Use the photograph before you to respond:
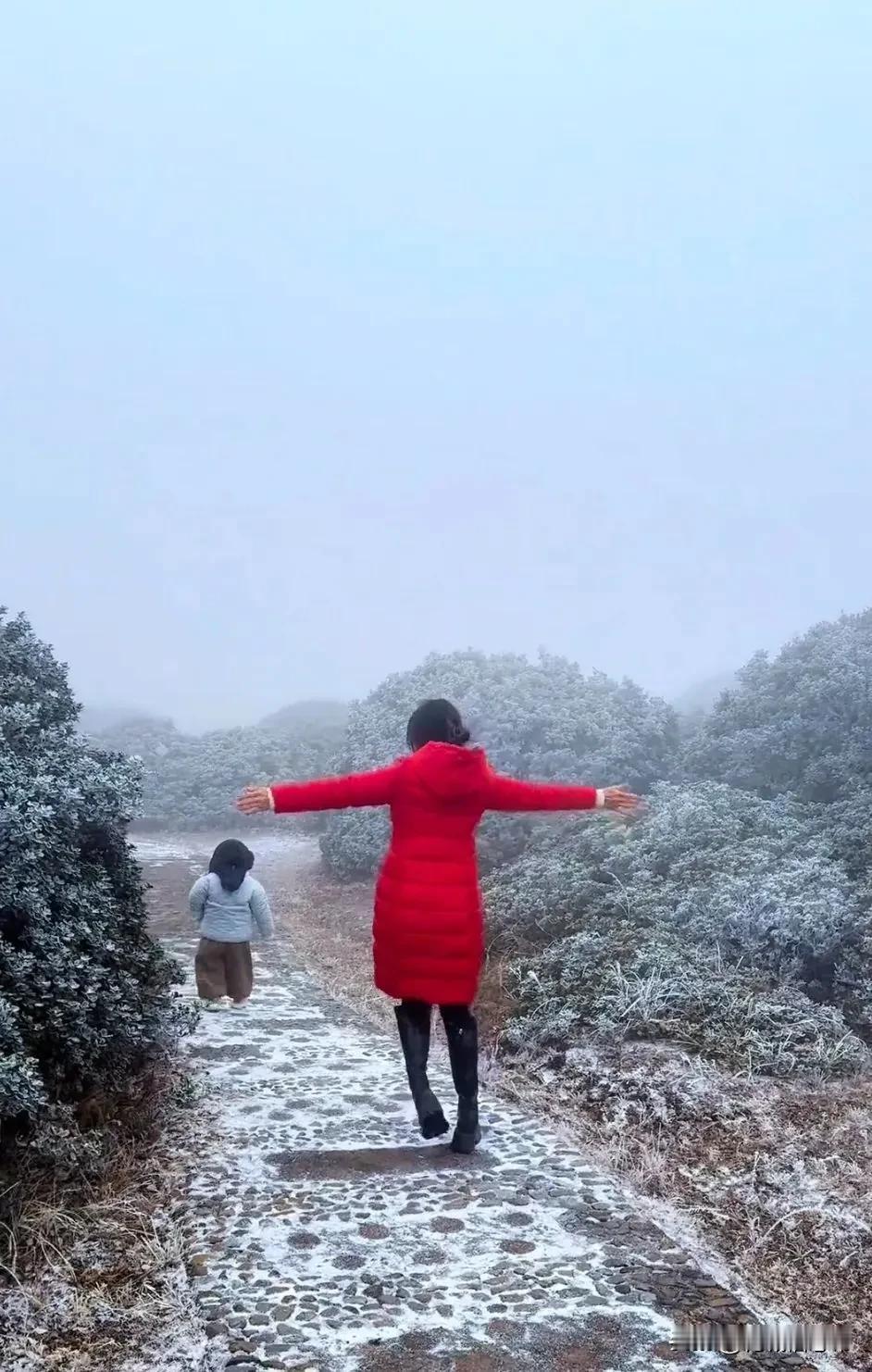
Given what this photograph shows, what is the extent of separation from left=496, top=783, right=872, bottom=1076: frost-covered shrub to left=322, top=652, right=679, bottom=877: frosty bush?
96.3 inches

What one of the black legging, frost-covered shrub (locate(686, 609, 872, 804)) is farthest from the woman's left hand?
frost-covered shrub (locate(686, 609, 872, 804))

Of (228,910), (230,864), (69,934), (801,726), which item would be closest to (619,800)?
(69,934)

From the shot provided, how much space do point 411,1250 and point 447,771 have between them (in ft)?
5.50

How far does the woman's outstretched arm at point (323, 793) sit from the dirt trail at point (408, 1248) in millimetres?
1462

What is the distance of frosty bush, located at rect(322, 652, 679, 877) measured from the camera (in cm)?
1230

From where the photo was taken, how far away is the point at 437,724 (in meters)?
4.38

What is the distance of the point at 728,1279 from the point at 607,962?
305cm

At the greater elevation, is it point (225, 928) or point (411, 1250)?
point (225, 928)

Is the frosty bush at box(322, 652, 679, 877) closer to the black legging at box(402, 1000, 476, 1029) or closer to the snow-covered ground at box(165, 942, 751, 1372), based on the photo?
the snow-covered ground at box(165, 942, 751, 1372)

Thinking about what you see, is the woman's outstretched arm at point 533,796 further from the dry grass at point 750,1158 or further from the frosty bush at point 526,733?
the frosty bush at point 526,733

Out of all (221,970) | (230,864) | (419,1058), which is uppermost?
(230,864)

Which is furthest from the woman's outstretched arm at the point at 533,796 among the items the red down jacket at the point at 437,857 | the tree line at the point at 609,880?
the tree line at the point at 609,880

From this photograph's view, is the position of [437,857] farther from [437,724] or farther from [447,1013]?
[447,1013]

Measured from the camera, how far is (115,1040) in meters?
4.23
